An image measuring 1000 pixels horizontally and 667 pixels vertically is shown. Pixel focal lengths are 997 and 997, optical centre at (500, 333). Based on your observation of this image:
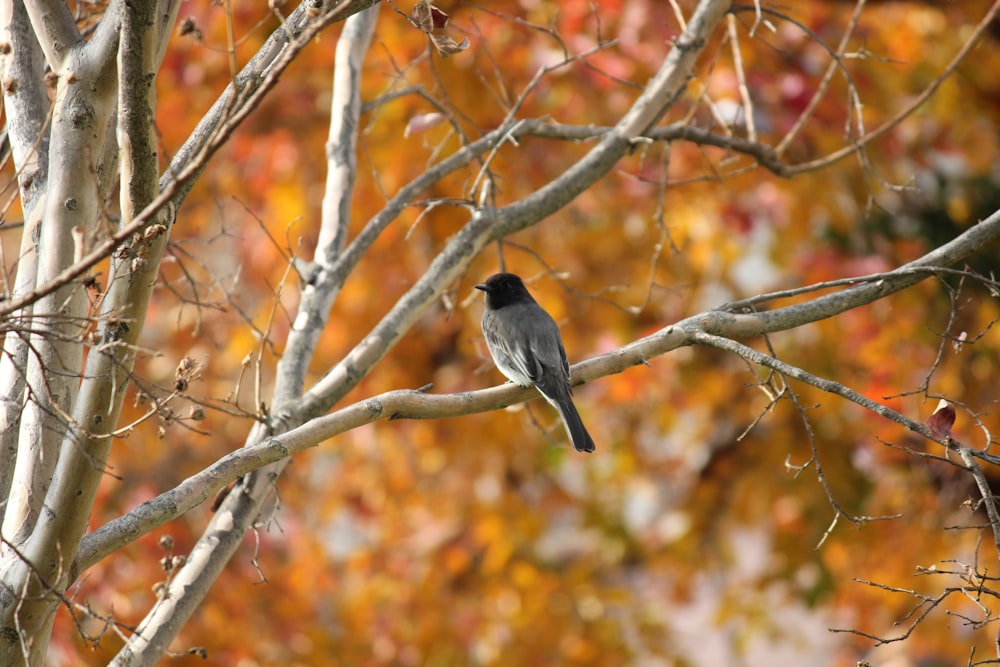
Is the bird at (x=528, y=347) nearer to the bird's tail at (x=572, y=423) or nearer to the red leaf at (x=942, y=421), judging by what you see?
the bird's tail at (x=572, y=423)

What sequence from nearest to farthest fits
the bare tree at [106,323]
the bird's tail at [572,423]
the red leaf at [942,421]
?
the bare tree at [106,323]
the red leaf at [942,421]
the bird's tail at [572,423]

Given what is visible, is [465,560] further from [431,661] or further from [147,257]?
[147,257]

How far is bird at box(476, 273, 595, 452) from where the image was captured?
14.5 ft

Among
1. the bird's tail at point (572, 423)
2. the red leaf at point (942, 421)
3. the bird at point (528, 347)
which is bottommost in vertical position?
the red leaf at point (942, 421)

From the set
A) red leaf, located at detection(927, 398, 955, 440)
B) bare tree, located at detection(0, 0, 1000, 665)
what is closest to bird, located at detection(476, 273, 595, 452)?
bare tree, located at detection(0, 0, 1000, 665)

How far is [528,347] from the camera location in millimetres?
4855

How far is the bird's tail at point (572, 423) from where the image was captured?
436 centimetres

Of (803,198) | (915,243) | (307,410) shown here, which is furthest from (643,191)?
(307,410)

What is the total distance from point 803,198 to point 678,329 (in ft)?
16.2

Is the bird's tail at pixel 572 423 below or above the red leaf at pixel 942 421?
above

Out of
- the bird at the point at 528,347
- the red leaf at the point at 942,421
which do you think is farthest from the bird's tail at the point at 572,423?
the red leaf at the point at 942,421

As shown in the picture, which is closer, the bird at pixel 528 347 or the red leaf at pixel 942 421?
the red leaf at pixel 942 421

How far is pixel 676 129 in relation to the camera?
14.5 ft

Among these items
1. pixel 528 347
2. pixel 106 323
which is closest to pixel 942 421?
Result: pixel 106 323
